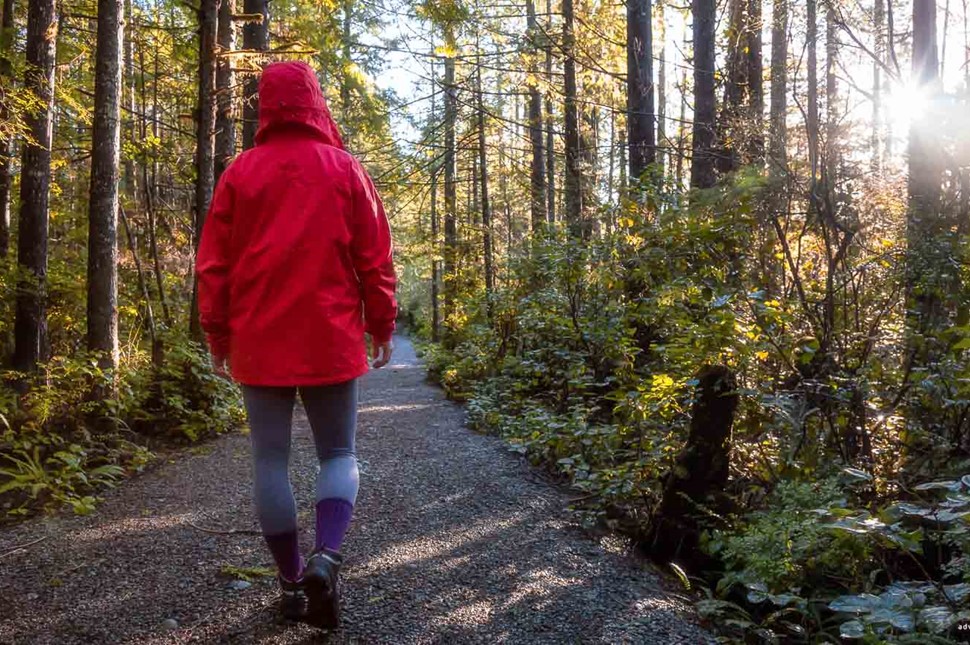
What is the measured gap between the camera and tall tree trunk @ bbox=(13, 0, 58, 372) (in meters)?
7.38

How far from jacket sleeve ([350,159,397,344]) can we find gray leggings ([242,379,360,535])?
0.29 metres

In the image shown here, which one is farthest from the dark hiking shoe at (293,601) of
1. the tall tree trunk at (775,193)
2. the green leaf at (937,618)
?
the tall tree trunk at (775,193)

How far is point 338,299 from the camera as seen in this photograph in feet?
8.21

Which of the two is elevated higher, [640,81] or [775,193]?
[640,81]

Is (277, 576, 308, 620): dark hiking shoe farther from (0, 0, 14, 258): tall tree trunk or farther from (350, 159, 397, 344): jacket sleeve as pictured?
(0, 0, 14, 258): tall tree trunk

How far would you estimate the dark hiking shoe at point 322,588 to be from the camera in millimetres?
2346

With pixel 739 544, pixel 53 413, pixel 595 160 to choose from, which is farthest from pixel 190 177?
pixel 739 544

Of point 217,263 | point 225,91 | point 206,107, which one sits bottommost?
point 217,263

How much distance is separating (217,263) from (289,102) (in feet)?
2.30

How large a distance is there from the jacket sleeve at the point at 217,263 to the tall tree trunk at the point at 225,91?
20.5 feet

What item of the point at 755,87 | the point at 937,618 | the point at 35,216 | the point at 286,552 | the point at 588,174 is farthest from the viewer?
the point at 588,174

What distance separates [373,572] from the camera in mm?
3166

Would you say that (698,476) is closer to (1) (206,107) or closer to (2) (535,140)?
(1) (206,107)

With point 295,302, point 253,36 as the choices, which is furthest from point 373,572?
point 253,36
